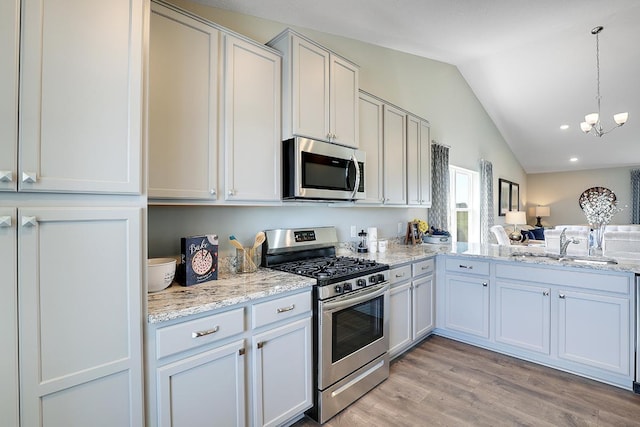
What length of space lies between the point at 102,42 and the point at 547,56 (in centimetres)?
570

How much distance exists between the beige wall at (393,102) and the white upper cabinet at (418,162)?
360mm

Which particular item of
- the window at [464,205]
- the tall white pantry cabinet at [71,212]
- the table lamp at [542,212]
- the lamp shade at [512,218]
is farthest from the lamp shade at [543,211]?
the tall white pantry cabinet at [71,212]

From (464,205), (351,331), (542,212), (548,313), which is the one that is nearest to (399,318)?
(351,331)

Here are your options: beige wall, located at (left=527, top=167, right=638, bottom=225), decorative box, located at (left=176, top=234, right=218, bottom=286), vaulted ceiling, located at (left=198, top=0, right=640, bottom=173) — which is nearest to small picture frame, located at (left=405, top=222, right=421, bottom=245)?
vaulted ceiling, located at (left=198, top=0, right=640, bottom=173)

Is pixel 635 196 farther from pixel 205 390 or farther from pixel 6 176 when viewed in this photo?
pixel 6 176

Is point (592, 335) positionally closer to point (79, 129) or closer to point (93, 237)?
point (93, 237)

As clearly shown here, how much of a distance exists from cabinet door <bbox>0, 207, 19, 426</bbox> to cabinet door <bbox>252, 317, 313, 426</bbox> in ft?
2.99

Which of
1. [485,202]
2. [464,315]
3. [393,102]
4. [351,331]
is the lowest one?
[464,315]

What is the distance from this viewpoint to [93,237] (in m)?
1.17

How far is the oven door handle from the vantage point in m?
1.94

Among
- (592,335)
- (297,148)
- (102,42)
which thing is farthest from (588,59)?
(102,42)

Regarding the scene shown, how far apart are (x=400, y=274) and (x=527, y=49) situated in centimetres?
416

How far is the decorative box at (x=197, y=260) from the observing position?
1.74 m

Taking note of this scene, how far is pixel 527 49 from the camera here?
4527 millimetres
